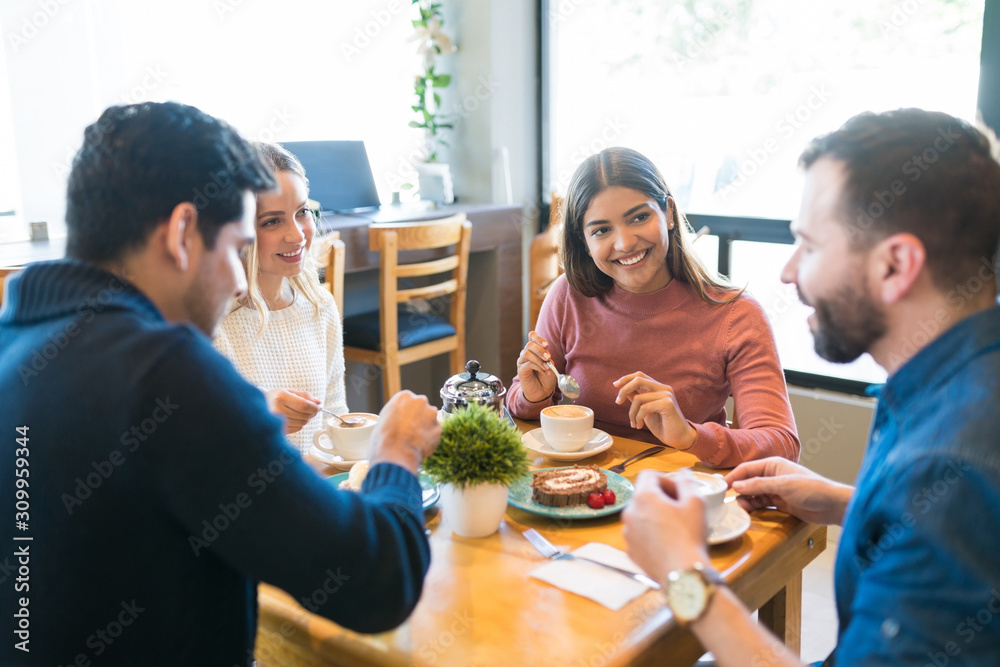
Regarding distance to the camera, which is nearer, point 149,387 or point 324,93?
point 149,387

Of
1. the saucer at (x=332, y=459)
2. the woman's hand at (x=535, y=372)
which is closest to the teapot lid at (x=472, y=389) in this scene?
the saucer at (x=332, y=459)

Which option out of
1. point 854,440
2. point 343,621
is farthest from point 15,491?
point 854,440

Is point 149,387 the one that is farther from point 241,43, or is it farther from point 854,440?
point 241,43

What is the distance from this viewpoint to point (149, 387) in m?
0.73

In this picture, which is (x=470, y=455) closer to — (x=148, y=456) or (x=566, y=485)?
(x=566, y=485)

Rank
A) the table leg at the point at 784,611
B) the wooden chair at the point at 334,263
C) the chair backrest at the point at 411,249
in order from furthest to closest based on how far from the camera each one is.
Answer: the chair backrest at the point at 411,249
the wooden chair at the point at 334,263
the table leg at the point at 784,611

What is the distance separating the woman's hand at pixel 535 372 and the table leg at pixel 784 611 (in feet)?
1.99

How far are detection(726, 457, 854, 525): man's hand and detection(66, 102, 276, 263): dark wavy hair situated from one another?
0.82 metres

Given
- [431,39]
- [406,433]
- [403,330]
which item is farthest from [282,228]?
[431,39]

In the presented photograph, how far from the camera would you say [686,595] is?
83 cm

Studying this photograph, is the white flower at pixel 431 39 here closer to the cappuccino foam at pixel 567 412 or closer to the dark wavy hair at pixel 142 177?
the cappuccino foam at pixel 567 412

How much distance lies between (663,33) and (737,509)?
2764 millimetres

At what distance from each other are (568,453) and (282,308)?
0.79 m

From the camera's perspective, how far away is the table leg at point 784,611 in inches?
51.9
